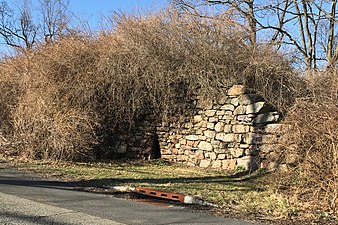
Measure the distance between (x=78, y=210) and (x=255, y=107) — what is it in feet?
24.1

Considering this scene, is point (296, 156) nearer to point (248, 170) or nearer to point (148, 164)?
point (248, 170)

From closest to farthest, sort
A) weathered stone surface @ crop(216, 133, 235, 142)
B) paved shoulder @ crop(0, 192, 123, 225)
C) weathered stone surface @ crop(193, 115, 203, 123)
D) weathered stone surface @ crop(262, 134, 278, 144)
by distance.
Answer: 1. paved shoulder @ crop(0, 192, 123, 225)
2. weathered stone surface @ crop(262, 134, 278, 144)
3. weathered stone surface @ crop(216, 133, 235, 142)
4. weathered stone surface @ crop(193, 115, 203, 123)

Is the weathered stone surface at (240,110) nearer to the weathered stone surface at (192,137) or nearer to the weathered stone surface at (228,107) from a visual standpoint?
the weathered stone surface at (228,107)

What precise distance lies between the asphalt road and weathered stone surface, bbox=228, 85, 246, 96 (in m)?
6.35

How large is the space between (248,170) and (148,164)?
3.77 metres

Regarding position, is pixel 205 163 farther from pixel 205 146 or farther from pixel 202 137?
pixel 202 137

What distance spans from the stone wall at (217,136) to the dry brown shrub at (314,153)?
138 cm

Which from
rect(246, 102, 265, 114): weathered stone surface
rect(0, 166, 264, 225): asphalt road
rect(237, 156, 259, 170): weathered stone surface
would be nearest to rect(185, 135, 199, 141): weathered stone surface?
rect(237, 156, 259, 170): weathered stone surface

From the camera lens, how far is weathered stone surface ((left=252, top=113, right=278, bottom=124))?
1238 centimetres

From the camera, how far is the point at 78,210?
23.2ft

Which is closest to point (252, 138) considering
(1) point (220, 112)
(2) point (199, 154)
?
(1) point (220, 112)

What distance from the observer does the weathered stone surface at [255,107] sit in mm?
12670

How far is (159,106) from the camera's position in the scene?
49.3ft

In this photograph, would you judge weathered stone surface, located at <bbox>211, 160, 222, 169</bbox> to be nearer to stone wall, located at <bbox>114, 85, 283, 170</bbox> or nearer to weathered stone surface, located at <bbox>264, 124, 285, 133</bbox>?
stone wall, located at <bbox>114, 85, 283, 170</bbox>
